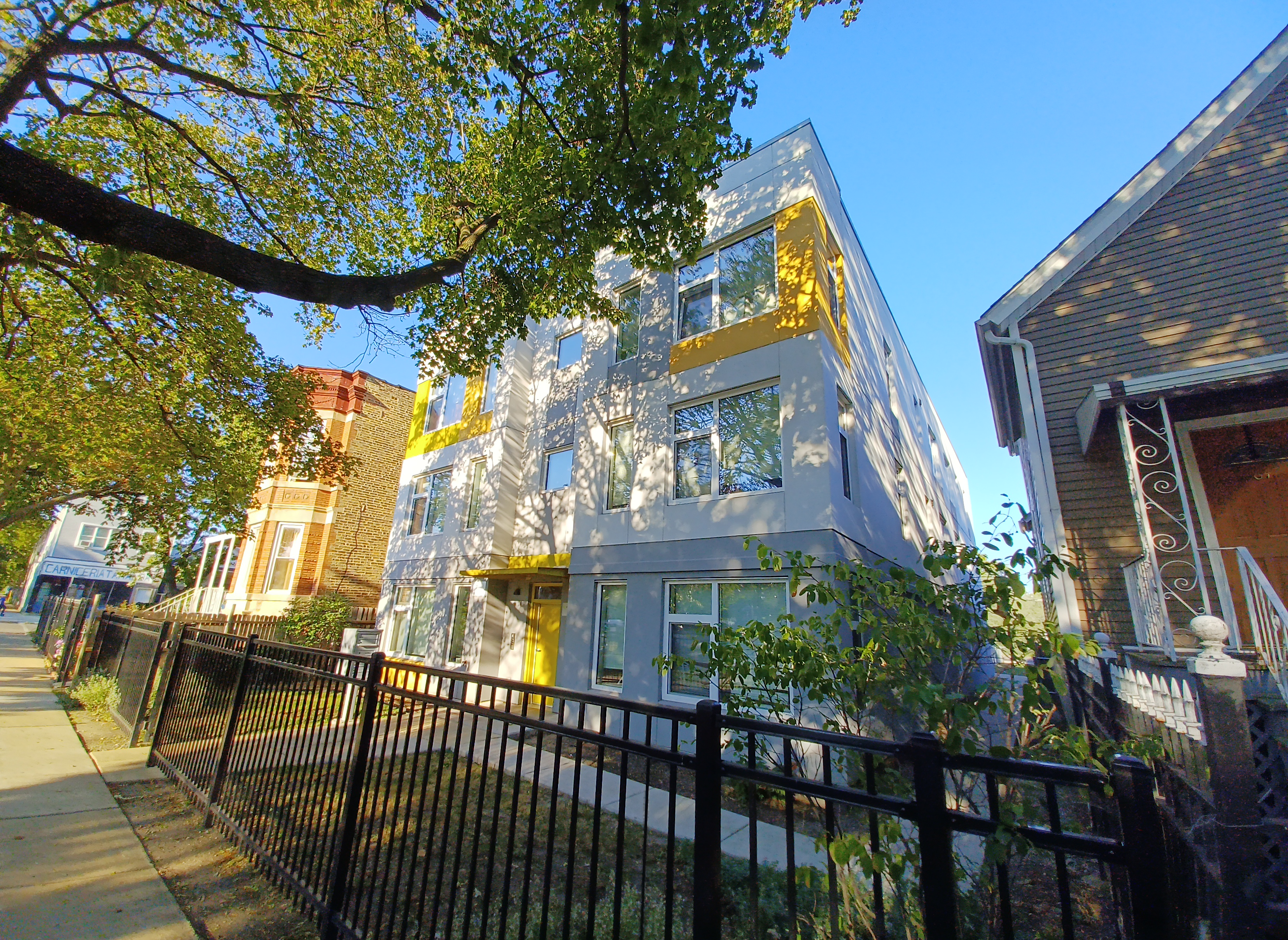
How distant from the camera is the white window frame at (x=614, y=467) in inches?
410

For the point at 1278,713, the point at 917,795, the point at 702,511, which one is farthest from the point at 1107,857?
the point at 702,511

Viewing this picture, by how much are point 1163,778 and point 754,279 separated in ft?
28.0

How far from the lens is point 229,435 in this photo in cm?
1162

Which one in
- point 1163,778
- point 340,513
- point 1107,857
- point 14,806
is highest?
point 340,513

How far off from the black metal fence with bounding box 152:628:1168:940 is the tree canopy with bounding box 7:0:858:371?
3917 millimetres

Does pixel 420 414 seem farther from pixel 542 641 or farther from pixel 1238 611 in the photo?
pixel 1238 611

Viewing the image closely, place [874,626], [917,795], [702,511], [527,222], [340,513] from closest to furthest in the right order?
[917,795]
[874,626]
[527,222]
[702,511]
[340,513]

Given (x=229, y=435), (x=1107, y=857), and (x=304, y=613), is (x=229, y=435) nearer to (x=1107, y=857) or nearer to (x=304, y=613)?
(x=304, y=613)

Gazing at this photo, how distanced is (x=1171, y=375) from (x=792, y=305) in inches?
194

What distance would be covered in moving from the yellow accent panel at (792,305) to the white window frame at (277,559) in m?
16.2

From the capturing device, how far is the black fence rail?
7328 mm

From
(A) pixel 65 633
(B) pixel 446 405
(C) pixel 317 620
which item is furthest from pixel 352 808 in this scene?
(A) pixel 65 633

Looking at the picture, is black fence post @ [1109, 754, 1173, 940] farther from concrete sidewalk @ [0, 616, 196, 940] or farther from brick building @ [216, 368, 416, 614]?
brick building @ [216, 368, 416, 614]

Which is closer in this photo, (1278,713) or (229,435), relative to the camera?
(1278,713)
